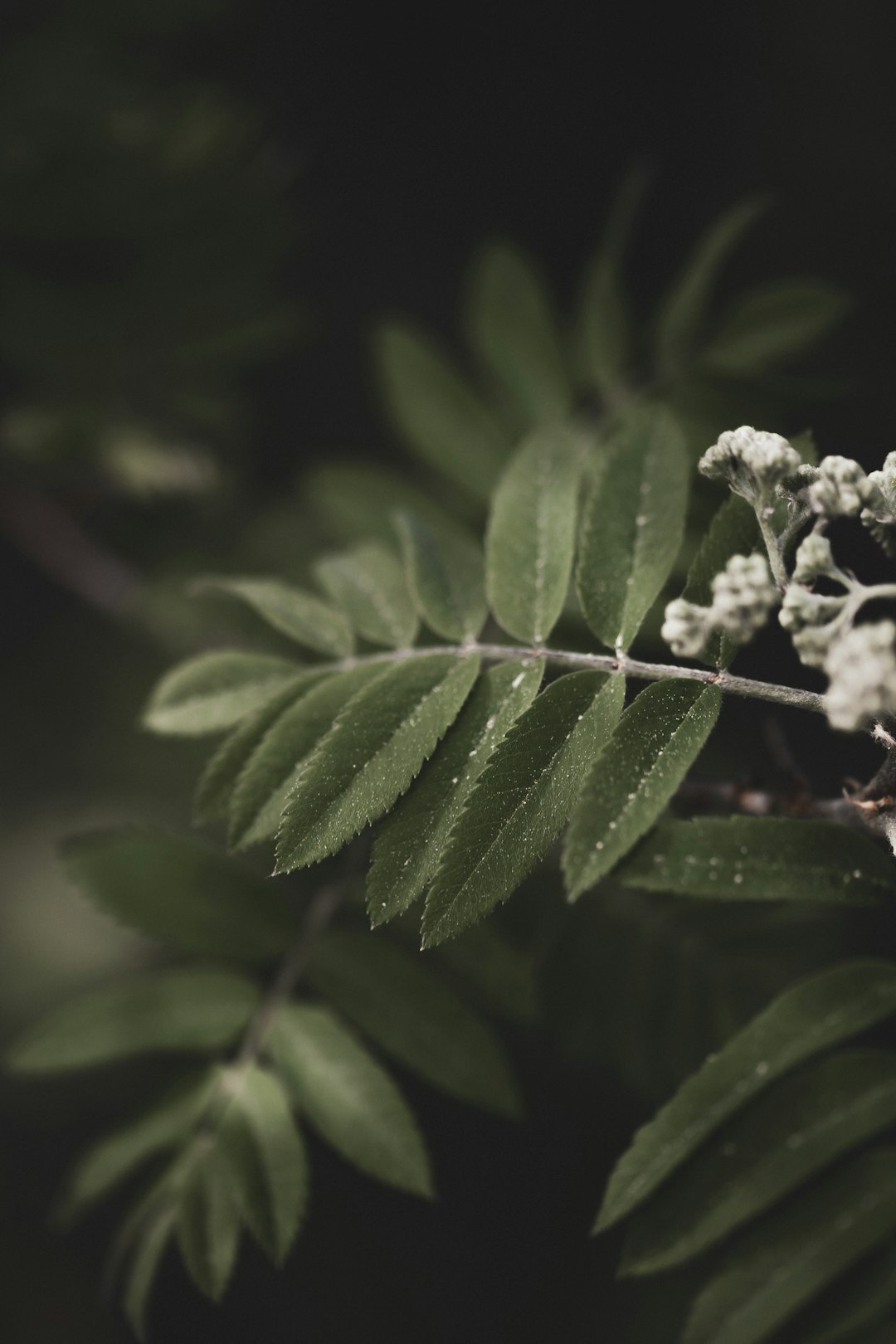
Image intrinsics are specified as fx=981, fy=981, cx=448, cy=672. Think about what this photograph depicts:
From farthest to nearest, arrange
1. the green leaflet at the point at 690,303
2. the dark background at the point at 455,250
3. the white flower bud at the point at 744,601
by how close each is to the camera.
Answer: the dark background at the point at 455,250 < the green leaflet at the point at 690,303 < the white flower bud at the point at 744,601

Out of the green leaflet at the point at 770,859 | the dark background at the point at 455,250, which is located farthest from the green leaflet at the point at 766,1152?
the dark background at the point at 455,250

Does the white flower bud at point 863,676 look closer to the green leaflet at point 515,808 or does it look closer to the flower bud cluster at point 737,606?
the flower bud cluster at point 737,606

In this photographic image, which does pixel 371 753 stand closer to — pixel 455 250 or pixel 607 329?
pixel 607 329

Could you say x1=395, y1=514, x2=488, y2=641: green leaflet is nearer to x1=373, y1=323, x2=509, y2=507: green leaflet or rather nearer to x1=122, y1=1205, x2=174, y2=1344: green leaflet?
x1=373, y1=323, x2=509, y2=507: green leaflet

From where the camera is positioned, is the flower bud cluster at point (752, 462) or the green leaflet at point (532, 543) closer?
the flower bud cluster at point (752, 462)

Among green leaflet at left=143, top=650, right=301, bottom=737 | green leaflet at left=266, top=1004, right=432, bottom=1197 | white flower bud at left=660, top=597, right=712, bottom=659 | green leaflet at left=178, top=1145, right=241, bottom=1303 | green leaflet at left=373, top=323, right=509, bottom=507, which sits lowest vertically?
green leaflet at left=178, top=1145, right=241, bottom=1303

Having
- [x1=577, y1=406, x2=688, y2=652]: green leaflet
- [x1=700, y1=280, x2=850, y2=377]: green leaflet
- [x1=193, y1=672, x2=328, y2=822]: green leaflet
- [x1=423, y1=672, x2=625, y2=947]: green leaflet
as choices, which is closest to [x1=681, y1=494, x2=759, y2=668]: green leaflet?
[x1=577, y1=406, x2=688, y2=652]: green leaflet
